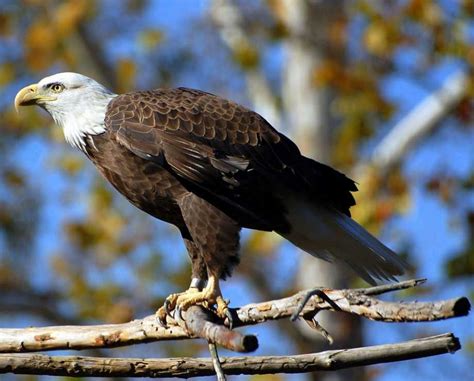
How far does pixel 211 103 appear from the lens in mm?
5324

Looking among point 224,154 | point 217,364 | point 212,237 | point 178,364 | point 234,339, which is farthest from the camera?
point 224,154

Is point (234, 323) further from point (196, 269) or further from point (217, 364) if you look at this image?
point (196, 269)

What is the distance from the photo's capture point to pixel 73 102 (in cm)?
536

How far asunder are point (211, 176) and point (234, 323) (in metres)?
0.92

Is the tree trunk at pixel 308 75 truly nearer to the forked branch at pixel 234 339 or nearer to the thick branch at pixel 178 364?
the forked branch at pixel 234 339

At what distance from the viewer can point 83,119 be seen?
526 centimetres

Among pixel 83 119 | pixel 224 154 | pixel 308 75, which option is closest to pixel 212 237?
pixel 224 154

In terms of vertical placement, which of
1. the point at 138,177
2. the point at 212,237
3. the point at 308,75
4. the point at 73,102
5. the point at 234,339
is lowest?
the point at 234,339

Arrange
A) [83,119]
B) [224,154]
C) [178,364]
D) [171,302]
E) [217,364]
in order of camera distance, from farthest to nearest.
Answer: [83,119]
[224,154]
[171,302]
[178,364]
[217,364]

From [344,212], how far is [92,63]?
742 centimetres

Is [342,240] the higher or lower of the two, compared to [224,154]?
lower

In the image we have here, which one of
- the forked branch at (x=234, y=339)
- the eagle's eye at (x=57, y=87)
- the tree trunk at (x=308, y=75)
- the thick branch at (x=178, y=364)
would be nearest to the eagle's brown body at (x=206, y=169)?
the eagle's eye at (x=57, y=87)

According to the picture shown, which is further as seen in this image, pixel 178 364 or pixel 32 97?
pixel 32 97

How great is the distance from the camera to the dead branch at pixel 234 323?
337cm
